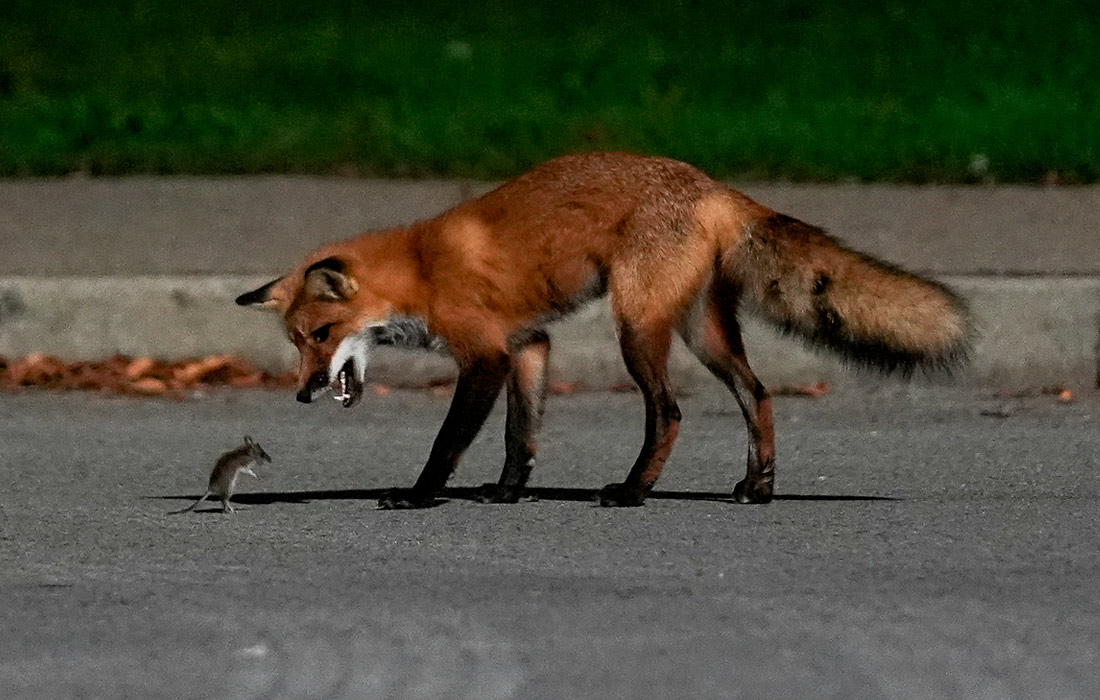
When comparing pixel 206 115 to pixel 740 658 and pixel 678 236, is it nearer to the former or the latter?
pixel 678 236

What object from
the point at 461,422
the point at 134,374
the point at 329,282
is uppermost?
the point at 329,282

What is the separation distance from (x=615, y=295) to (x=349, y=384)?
0.96m

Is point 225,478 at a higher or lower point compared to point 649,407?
lower

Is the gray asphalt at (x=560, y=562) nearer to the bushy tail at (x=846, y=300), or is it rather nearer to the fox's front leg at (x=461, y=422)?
the fox's front leg at (x=461, y=422)

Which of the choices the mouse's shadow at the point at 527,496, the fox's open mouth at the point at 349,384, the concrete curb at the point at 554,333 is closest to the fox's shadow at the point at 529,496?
the mouse's shadow at the point at 527,496

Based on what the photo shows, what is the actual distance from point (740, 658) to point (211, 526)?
204cm

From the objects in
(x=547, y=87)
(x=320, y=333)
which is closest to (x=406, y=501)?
(x=320, y=333)

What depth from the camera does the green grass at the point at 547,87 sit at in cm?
1184

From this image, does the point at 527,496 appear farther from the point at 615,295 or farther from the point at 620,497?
the point at 615,295

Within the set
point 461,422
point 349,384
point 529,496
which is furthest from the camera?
point 349,384

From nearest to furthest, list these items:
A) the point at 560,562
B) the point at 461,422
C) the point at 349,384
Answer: the point at 560,562 → the point at 461,422 → the point at 349,384

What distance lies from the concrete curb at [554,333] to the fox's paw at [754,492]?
1.96 meters

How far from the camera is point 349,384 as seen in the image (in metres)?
7.07

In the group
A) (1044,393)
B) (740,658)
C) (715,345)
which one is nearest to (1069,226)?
(1044,393)
